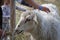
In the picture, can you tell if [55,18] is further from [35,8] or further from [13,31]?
[13,31]

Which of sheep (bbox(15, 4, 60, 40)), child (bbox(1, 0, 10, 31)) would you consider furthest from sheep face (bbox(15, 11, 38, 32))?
child (bbox(1, 0, 10, 31))

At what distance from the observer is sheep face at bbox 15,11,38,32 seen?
6.99ft

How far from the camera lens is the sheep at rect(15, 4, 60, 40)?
2202mm

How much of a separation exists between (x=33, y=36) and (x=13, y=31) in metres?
0.58

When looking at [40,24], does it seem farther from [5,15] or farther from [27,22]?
[5,15]

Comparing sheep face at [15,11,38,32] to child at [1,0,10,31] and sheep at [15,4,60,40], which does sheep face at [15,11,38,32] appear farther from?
child at [1,0,10,31]

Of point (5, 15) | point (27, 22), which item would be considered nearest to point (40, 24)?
point (27, 22)

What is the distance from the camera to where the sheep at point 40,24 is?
7.23ft

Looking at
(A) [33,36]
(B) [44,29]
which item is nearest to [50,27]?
(B) [44,29]

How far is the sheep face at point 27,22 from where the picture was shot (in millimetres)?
2131

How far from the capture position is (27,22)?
2.23 metres

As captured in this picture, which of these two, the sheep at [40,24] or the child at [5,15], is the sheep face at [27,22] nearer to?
the sheep at [40,24]

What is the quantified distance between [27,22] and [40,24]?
0.17 metres

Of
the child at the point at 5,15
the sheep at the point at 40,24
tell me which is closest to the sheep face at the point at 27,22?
the sheep at the point at 40,24
